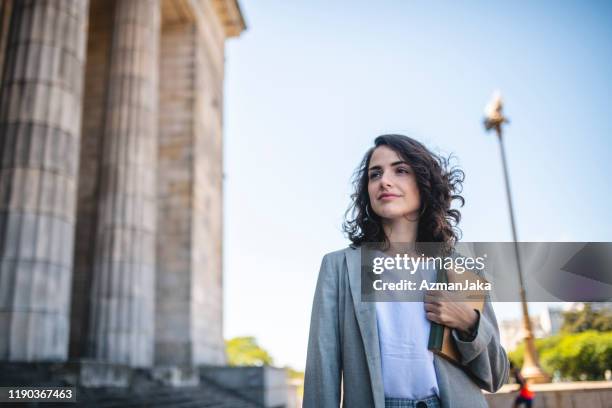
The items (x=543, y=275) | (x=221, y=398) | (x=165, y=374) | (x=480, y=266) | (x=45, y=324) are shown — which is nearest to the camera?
(x=480, y=266)

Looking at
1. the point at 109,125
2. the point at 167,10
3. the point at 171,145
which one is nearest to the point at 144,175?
the point at 109,125

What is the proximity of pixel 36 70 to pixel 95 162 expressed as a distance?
8197 mm

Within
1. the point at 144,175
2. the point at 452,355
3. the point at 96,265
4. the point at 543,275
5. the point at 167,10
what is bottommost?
the point at 452,355

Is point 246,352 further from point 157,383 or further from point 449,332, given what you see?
point 449,332

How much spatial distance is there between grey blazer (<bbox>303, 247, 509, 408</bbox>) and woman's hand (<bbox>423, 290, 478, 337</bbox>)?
49 mm

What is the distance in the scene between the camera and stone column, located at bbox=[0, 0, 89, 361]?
32.8ft

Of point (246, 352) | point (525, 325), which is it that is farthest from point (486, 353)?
point (246, 352)

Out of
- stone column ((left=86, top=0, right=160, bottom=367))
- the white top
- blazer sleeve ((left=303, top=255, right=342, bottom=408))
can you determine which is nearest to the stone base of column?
stone column ((left=86, top=0, right=160, bottom=367))

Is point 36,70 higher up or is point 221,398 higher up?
point 36,70

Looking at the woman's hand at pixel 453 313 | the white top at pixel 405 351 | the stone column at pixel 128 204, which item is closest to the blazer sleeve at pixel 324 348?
the white top at pixel 405 351

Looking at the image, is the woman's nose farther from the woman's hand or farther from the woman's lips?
the woman's hand

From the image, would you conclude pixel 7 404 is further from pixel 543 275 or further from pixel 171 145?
pixel 171 145

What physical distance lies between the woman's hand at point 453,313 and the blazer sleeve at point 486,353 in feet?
0.12

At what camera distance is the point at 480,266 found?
8.55ft
